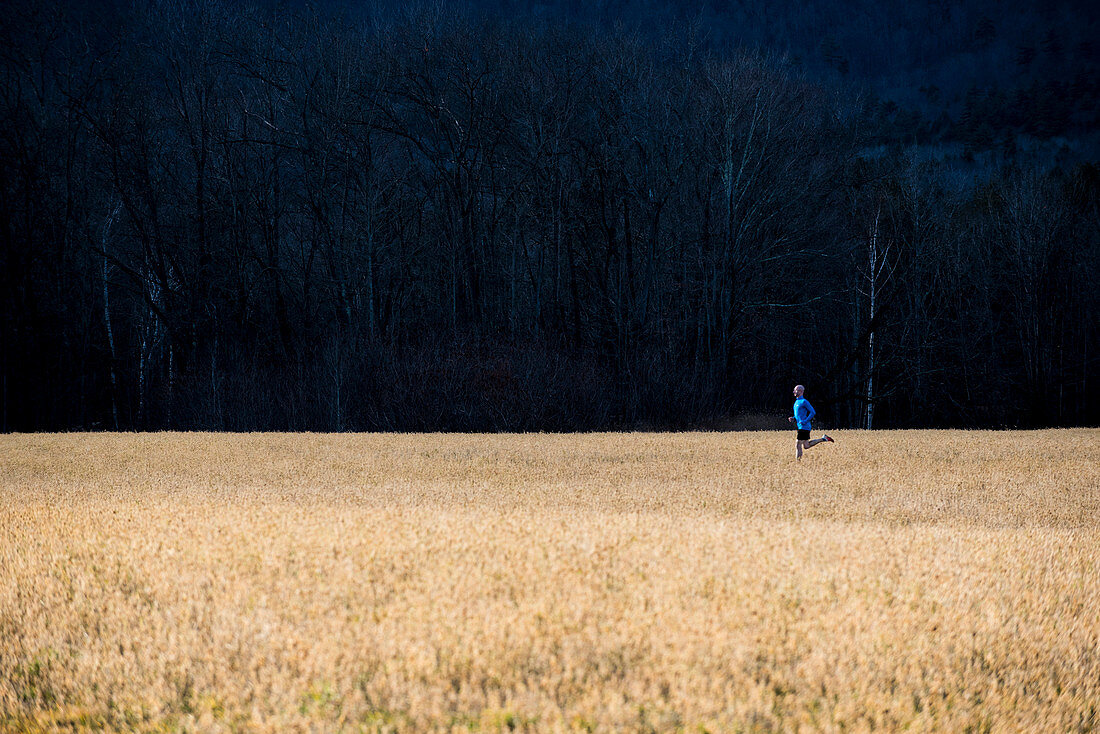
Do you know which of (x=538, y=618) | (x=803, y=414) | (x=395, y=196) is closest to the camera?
(x=538, y=618)

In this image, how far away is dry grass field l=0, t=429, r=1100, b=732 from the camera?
2.22m

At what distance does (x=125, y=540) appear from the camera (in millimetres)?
3934

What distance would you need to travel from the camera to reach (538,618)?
2.73m

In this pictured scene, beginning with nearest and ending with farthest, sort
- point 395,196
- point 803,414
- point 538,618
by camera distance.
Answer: point 538,618 < point 803,414 < point 395,196

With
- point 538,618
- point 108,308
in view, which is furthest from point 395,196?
point 538,618

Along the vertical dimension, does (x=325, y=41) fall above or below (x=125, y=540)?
above

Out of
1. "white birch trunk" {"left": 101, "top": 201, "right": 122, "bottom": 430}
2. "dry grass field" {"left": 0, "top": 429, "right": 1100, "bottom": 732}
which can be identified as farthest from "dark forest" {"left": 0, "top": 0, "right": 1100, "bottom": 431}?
"dry grass field" {"left": 0, "top": 429, "right": 1100, "bottom": 732}

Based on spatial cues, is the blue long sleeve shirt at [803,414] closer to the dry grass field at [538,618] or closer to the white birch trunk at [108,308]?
the dry grass field at [538,618]

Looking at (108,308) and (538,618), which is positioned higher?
(108,308)

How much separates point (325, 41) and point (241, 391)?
28.7 feet

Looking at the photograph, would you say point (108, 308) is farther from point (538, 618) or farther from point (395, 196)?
point (538, 618)

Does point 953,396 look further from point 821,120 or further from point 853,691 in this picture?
point 853,691

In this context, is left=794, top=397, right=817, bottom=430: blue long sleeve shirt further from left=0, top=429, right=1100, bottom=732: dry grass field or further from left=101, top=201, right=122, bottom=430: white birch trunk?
left=101, top=201, right=122, bottom=430: white birch trunk

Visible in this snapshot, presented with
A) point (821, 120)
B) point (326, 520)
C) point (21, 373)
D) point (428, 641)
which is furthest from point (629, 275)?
point (428, 641)
